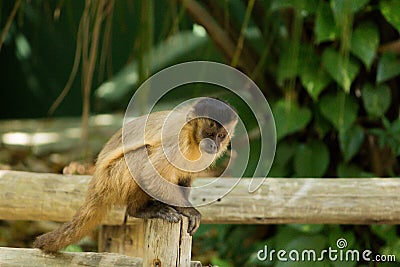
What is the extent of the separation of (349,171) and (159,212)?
1921 mm

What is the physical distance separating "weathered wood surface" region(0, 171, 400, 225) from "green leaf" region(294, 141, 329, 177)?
1080 millimetres

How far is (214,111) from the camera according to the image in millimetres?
2828

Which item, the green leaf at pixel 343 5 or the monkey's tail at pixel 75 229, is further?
the green leaf at pixel 343 5

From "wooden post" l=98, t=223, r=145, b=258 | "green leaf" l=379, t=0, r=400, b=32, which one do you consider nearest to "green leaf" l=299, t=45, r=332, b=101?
"green leaf" l=379, t=0, r=400, b=32

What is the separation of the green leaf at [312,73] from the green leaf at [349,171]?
1.43 feet

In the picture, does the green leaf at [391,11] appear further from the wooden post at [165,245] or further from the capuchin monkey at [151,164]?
the wooden post at [165,245]

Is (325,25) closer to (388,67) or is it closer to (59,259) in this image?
(388,67)

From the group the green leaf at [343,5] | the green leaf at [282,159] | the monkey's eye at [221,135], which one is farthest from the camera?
the green leaf at [282,159]

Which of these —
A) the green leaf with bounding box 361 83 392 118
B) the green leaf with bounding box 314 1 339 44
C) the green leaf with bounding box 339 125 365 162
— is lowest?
the green leaf with bounding box 339 125 365 162

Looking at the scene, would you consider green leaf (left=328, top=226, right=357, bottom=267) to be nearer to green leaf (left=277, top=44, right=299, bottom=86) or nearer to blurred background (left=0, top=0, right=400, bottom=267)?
blurred background (left=0, top=0, right=400, bottom=267)

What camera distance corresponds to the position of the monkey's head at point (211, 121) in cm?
283

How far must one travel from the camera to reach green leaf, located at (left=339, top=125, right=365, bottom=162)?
4277 millimetres

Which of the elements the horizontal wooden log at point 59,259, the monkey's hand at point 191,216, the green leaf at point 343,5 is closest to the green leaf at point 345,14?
the green leaf at point 343,5

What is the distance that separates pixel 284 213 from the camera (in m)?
3.21
